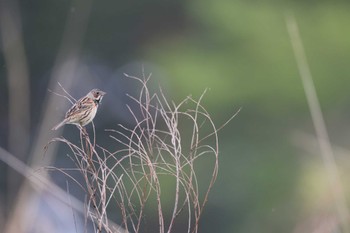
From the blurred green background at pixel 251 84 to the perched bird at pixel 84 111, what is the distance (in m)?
6.37

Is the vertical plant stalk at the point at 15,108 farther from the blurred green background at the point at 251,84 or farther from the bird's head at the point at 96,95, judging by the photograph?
the bird's head at the point at 96,95

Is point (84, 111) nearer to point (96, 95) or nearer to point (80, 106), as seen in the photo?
point (80, 106)

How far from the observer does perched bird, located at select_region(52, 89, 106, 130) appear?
5152 millimetres

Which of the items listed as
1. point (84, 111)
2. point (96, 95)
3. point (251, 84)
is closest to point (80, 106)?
point (84, 111)

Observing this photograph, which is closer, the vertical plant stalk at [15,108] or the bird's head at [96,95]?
the bird's head at [96,95]

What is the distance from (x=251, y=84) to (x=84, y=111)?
26.5ft

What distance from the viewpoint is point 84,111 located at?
5227mm

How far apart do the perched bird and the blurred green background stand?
251 inches

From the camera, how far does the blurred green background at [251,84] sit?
41.4 ft

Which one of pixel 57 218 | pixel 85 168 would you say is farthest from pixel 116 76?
pixel 85 168

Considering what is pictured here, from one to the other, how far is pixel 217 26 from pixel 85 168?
10735 millimetres

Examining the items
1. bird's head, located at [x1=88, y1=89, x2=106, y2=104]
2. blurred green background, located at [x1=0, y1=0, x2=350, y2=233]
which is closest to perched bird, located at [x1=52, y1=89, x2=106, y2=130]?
bird's head, located at [x1=88, y1=89, x2=106, y2=104]

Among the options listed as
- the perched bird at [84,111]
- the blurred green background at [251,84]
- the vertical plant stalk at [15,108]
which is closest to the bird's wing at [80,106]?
the perched bird at [84,111]

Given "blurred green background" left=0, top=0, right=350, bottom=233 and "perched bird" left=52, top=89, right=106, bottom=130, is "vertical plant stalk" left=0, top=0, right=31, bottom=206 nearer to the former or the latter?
"blurred green background" left=0, top=0, right=350, bottom=233
